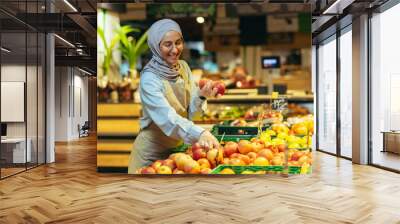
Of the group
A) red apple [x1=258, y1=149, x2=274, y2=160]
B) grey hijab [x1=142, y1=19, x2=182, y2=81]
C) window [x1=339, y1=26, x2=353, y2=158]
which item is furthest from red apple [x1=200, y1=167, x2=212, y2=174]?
window [x1=339, y1=26, x2=353, y2=158]

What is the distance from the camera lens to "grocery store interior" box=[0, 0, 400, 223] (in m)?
4.43

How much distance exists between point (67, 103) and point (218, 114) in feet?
34.6

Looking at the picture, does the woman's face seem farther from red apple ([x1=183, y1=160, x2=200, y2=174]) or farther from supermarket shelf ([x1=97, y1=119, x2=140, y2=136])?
red apple ([x1=183, y1=160, x2=200, y2=174])

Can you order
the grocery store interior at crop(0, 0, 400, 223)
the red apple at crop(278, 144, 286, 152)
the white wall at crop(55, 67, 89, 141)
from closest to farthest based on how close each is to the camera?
1. the grocery store interior at crop(0, 0, 400, 223)
2. the red apple at crop(278, 144, 286, 152)
3. the white wall at crop(55, 67, 89, 141)

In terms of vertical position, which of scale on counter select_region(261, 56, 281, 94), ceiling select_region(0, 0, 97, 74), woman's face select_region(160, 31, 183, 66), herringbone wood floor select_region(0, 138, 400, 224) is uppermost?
ceiling select_region(0, 0, 97, 74)

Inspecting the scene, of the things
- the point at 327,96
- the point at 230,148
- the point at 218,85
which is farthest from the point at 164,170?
the point at 327,96

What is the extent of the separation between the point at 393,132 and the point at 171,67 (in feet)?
13.1

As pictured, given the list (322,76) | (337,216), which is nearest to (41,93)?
(337,216)

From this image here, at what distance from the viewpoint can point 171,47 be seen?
213 inches

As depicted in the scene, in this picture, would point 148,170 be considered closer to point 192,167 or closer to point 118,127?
point 192,167

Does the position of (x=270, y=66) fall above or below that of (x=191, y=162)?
above

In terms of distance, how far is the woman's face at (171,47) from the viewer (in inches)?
213

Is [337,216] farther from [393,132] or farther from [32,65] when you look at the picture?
[32,65]

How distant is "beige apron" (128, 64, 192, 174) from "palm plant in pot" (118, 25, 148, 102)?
480 mm
